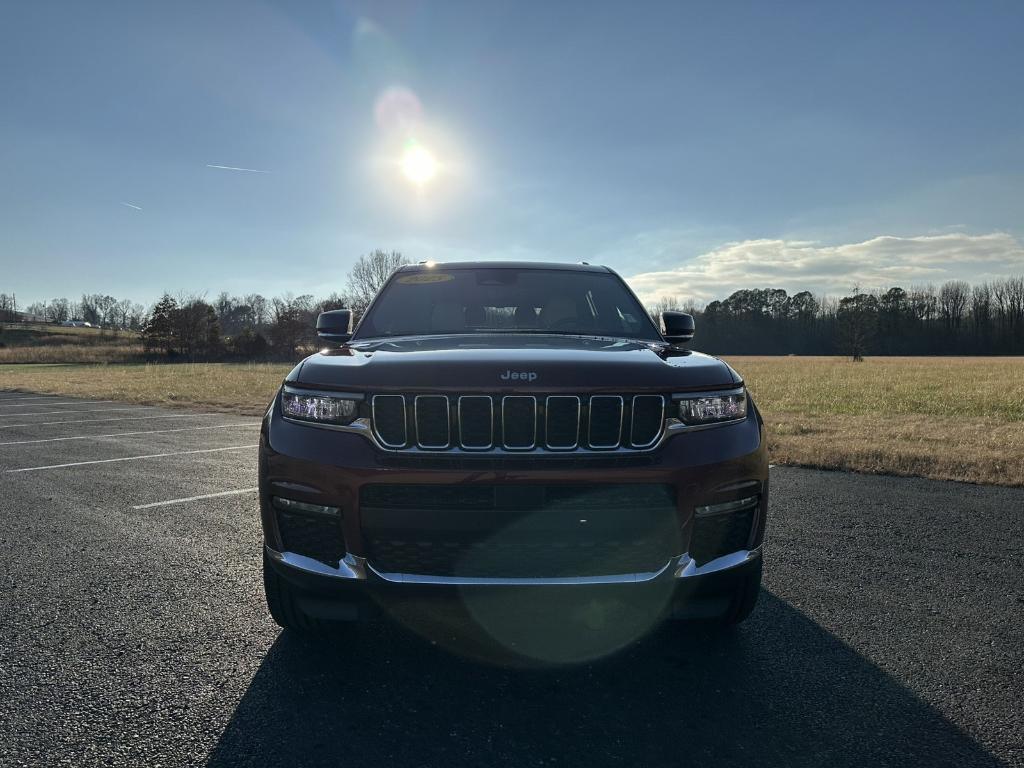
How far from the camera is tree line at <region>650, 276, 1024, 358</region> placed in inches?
3270

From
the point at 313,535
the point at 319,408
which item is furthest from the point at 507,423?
the point at 313,535

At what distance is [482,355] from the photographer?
2.68 meters

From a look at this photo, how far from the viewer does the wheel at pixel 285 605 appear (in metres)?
2.70

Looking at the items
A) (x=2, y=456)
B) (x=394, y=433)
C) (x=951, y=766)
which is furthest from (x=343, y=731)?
(x=2, y=456)

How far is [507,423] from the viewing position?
96.4 inches

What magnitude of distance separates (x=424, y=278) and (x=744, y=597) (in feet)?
8.44

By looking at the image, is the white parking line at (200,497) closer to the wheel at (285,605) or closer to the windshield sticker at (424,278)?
the windshield sticker at (424,278)

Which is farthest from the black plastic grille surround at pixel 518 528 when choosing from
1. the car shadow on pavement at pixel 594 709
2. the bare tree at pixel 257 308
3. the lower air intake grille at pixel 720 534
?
the bare tree at pixel 257 308

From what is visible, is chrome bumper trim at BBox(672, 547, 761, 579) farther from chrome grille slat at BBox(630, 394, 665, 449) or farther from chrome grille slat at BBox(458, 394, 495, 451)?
chrome grille slat at BBox(458, 394, 495, 451)

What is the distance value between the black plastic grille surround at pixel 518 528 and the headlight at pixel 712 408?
0.32m

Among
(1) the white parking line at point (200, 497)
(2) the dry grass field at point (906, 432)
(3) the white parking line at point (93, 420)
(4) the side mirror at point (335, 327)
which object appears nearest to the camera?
(4) the side mirror at point (335, 327)

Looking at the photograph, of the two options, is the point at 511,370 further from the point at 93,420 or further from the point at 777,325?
the point at 777,325

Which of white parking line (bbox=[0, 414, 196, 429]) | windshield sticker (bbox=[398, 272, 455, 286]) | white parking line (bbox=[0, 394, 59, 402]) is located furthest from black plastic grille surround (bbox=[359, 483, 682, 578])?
white parking line (bbox=[0, 394, 59, 402])

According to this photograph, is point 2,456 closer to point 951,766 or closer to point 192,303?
point 951,766
